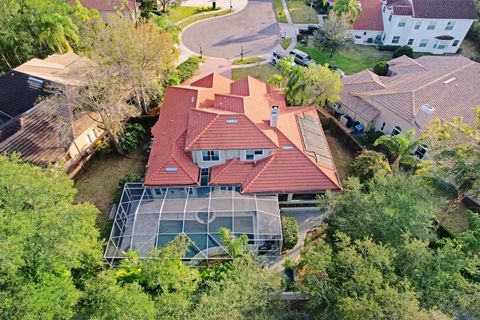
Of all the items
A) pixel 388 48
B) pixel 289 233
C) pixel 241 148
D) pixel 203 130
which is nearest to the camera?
pixel 289 233

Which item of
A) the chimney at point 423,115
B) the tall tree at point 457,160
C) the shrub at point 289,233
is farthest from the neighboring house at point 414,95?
the shrub at point 289,233

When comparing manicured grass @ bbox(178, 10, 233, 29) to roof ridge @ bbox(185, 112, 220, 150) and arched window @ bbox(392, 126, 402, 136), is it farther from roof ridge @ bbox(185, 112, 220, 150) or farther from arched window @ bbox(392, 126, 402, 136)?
arched window @ bbox(392, 126, 402, 136)

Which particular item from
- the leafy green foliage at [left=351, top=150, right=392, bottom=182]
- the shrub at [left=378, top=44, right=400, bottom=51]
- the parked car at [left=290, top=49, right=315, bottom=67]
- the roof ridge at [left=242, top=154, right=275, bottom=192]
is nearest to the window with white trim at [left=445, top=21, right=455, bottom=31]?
the shrub at [left=378, top=44, right=400, bottom=51]

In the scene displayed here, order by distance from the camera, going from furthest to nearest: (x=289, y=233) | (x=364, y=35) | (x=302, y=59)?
(x=364, y=35)
(x=302, y=59)
(x=289, y=233)

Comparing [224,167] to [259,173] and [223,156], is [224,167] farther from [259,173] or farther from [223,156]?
[259,173]

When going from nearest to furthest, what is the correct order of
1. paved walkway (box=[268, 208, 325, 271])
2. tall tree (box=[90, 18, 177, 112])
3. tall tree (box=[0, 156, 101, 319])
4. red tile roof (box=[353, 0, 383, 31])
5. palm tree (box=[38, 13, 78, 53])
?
1. tall tree (box=[0, 156, 101, 319])
2. paved walkway (box=[268, 208, 325, 271])
3. tall tree (box=[90, 18, 177, 112])
4. palm tree (box=[38, 13, 78, 53])
5. red tile roof (box=[353, 0, 383, 31])

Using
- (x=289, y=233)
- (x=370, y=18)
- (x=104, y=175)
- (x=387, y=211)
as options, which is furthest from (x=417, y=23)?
(x=104, y=175)

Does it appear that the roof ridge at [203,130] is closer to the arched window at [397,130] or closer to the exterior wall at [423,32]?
the arched window at [397,130]
